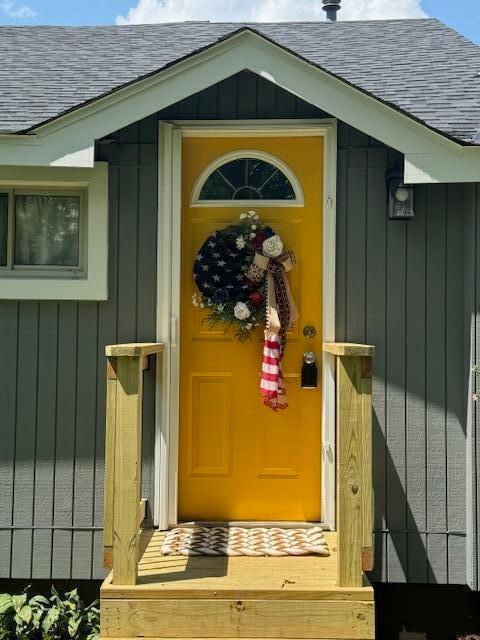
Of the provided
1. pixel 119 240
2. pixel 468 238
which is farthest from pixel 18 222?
pixel 468 238

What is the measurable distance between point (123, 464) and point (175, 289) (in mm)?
1288

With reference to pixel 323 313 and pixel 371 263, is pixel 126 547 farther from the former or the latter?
pixel 371 263

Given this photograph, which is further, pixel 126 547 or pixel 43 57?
pixel 43 57

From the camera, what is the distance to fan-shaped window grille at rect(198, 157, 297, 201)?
13.8 feet

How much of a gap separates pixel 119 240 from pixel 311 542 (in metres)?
2.09

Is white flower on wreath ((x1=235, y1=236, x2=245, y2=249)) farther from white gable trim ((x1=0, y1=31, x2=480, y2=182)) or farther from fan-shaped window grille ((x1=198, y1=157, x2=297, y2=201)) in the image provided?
white gable trim ((x1=0, y1=31, x2=480, y2=182))

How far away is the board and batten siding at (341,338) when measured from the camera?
3928 mm

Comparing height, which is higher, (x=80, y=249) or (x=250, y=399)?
(x=80, y=249)

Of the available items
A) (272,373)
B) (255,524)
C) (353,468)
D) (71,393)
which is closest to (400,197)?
(272,373)

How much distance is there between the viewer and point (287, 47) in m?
4.45

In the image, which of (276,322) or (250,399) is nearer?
(276,322)

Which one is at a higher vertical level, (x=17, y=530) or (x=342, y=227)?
(x=342, y=227)

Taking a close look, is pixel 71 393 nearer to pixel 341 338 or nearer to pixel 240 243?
pixel 240 243

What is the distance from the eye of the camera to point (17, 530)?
400cm
